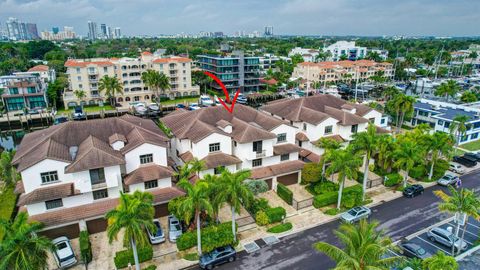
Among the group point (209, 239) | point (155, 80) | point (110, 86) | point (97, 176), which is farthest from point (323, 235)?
point (110, 86)

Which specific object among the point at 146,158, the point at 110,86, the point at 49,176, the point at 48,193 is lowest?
the point at 48,193

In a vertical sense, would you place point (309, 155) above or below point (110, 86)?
below

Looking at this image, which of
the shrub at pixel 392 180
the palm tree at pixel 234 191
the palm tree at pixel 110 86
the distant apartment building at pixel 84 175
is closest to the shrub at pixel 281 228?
the palm tree at pixel 234 191

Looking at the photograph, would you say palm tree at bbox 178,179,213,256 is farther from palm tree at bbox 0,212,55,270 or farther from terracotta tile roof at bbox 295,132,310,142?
terracotta tile roof at bbox 295,132,310,142

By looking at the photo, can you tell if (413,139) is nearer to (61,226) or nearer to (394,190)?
(394,190)

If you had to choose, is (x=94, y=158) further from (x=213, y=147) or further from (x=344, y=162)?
(x=344, y=162)

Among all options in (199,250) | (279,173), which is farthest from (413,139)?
(199,250)

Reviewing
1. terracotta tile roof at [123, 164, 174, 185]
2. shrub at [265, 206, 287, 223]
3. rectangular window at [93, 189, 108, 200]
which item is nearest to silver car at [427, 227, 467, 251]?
shrub at [265, 206, 287, 223]

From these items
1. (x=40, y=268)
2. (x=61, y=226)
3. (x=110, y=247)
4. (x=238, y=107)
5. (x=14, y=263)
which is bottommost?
(x=110, y=247)
